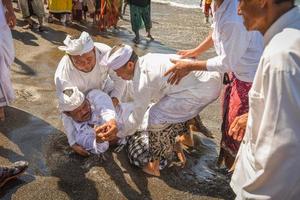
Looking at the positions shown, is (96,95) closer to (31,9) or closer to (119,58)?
(119,58)

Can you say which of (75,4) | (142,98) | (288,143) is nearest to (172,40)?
(75,4)

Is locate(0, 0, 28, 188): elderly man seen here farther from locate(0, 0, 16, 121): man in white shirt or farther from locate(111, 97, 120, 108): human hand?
locate(111, 97, 120, 108): human hand

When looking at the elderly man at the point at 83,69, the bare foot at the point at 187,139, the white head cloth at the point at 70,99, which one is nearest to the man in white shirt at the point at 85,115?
the white head cloth at the point at 70,99

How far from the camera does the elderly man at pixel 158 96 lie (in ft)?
12.0

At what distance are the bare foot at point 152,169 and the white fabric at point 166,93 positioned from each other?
1.23ft

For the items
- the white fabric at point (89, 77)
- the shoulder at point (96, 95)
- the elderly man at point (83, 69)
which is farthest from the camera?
the shoulder at point (96, 95)

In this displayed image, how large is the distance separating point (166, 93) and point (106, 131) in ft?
2.21

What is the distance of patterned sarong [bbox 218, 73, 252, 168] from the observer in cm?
343

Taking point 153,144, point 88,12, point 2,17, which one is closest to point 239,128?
point 153,144

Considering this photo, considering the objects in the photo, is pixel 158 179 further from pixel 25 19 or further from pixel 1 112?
pixel 25 19

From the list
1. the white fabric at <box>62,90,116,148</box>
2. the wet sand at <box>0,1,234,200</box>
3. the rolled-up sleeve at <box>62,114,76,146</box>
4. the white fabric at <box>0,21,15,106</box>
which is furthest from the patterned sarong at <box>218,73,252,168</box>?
the white fabric at <box>0,21,15,106</box>

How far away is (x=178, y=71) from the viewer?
11.5 ft

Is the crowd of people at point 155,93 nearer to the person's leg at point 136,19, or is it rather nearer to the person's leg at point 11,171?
the person's leg at point 11,171

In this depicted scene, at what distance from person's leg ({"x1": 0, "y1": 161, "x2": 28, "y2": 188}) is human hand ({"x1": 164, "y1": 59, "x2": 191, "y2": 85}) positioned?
1505 millimetres
